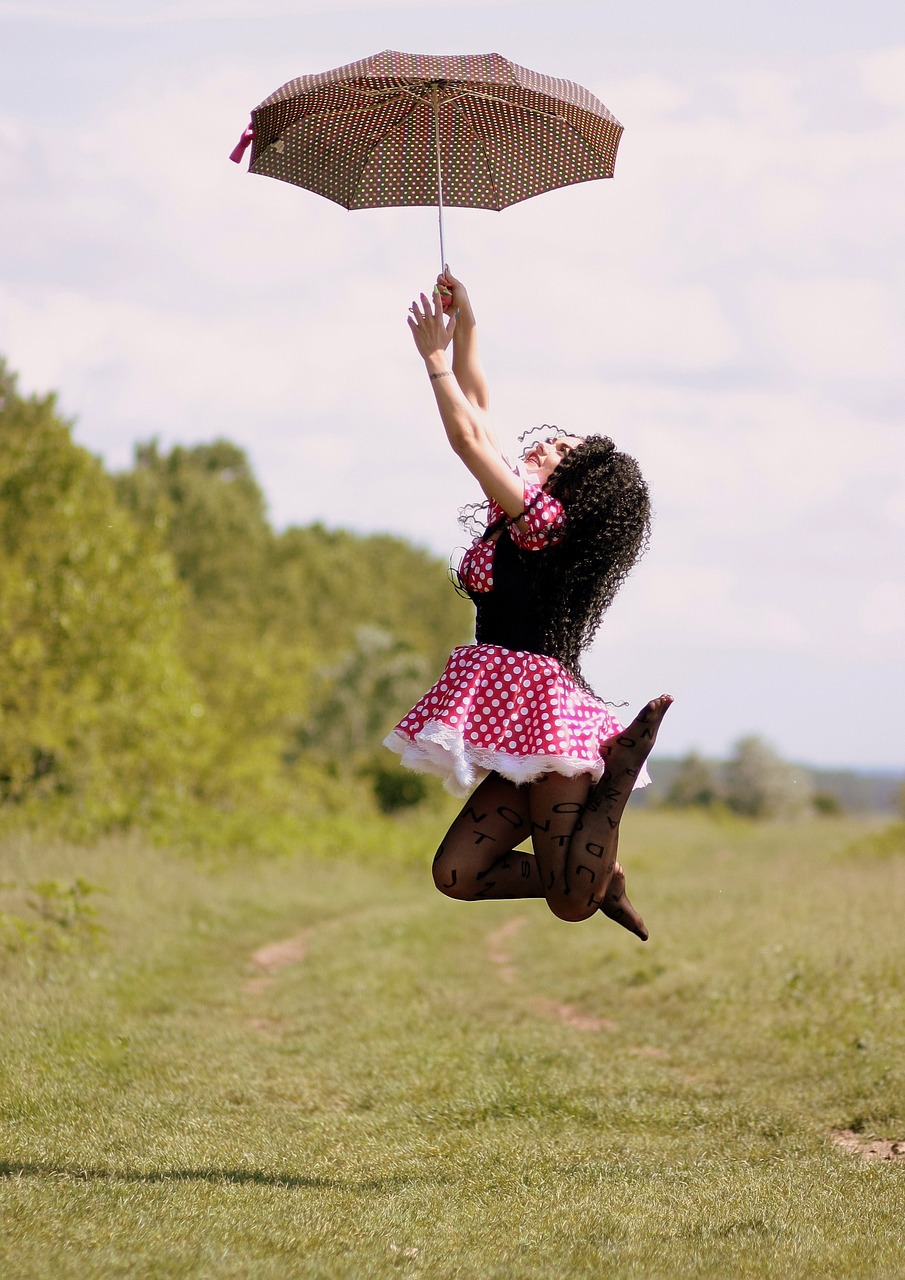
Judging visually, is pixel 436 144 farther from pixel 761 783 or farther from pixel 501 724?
pixel 761 783

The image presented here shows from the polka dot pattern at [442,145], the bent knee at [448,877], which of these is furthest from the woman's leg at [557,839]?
the polka dot pattern at [442,145]

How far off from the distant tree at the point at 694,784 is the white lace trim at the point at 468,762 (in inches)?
2566

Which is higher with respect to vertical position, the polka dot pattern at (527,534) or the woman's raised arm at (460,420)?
the woman's raised arm at (460,420)

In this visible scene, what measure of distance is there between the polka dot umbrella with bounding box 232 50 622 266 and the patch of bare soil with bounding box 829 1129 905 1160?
4429 millimetres

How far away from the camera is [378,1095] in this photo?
23.3 ft

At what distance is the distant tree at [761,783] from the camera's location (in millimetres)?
69250

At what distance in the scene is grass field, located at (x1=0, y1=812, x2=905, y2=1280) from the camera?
14.3 feet

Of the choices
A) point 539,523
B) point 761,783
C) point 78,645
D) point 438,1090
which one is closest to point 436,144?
point 539,523

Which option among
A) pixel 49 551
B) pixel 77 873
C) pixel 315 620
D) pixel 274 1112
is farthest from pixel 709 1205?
pixel 315 620

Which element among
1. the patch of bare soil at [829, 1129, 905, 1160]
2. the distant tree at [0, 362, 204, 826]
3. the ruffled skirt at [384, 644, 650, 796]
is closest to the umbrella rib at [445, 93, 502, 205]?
the ruffled skirt at [384, 644, 650, 796]

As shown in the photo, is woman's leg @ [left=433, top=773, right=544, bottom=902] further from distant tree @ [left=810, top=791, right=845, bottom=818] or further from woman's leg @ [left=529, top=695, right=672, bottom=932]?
distant tree @ [left=810, top=791, right=845, bottom=818]

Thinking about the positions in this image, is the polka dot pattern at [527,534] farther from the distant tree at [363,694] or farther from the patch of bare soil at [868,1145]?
the distant tree at [363,694]

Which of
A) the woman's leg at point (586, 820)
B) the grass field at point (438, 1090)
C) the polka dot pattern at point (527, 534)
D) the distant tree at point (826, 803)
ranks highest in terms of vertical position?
the polka dot pattern at point (527, 534)

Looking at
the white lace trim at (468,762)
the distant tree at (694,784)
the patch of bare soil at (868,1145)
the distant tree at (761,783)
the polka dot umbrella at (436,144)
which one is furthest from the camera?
the distant tree at (694,784)
